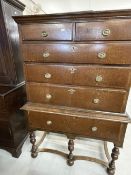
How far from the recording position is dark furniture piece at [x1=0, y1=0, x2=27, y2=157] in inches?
53.3

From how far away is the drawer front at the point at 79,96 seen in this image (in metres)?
1.13

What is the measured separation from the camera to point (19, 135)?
1.66 m

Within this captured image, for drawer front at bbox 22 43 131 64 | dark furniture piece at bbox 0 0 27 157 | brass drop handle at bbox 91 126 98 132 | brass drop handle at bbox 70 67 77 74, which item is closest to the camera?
drawer front at bbox 22 43 131 64

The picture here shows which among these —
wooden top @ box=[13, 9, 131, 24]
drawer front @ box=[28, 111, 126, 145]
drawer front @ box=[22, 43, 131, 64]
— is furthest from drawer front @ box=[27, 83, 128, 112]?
wooden top @ box=[13, 9, 131, 24]

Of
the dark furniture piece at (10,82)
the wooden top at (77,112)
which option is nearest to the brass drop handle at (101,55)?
the wooden top at (77,112)

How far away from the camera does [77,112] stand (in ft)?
4.01

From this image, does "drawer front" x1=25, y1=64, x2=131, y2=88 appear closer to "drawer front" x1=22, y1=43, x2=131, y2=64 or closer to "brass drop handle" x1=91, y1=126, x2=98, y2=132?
"drawer front" x1=22, y1=43, x2=131, y2=64

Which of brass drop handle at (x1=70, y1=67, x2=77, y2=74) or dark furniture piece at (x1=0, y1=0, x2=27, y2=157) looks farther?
dark furniture piece at (x1=0, y1=0, x2=27, y2=157)

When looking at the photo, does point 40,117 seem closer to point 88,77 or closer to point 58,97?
point 58,97

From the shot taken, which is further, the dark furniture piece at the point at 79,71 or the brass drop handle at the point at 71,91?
the brass drop handle at the point at 71,91

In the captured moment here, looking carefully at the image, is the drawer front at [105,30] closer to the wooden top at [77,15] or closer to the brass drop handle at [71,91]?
the wooden top at [77,15]

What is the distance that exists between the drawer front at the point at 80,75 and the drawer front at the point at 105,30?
0.23 m

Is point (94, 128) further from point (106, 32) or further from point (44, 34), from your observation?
point (44, 34)

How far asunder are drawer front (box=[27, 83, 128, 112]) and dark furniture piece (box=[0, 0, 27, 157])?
0.96ft
